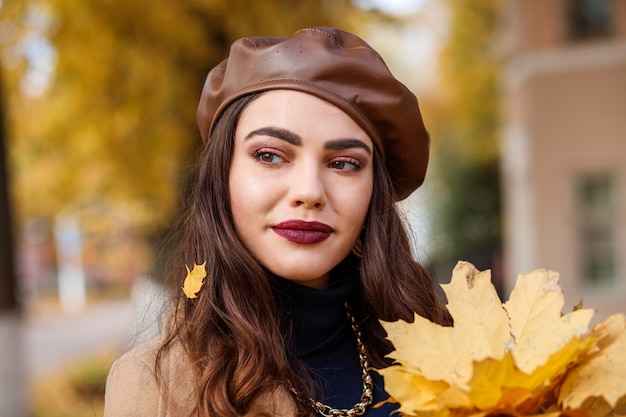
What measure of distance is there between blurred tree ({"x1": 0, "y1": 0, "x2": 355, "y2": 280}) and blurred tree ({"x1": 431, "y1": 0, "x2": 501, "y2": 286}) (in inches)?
349

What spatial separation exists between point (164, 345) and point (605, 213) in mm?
8938

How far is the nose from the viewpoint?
1708 millimetres

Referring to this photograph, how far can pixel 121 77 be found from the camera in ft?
22.7

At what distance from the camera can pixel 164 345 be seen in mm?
1777

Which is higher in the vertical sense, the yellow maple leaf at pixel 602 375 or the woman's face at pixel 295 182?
the woman's face at pixel 295 182

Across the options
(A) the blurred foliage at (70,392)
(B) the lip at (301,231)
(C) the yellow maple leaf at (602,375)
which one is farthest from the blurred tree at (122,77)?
Answer: (C) the yellow maple leaf at (602,375)

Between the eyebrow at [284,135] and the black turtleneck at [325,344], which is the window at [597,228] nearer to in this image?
the black turtleneck at [325,344]

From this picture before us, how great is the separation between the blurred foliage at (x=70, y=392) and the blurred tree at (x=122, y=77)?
1.86 metres

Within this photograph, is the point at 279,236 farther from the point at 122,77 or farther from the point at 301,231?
the point at 122,77

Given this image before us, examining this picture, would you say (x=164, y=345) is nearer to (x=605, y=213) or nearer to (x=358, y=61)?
(x=358, y=61)

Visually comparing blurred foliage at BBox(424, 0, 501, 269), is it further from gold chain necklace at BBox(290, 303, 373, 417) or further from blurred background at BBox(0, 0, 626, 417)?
gold chain necklace at BBox(290, 303, 373, 417)

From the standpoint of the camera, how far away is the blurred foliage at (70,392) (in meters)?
8.16

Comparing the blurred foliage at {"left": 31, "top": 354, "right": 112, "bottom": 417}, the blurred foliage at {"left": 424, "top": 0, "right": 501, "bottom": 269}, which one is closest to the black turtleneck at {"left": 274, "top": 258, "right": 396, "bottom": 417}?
the blurred foliage at {"left": 31, "top": 354, "right": 112, "bottom": 417}

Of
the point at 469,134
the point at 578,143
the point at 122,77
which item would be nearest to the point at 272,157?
the point at 122,77
